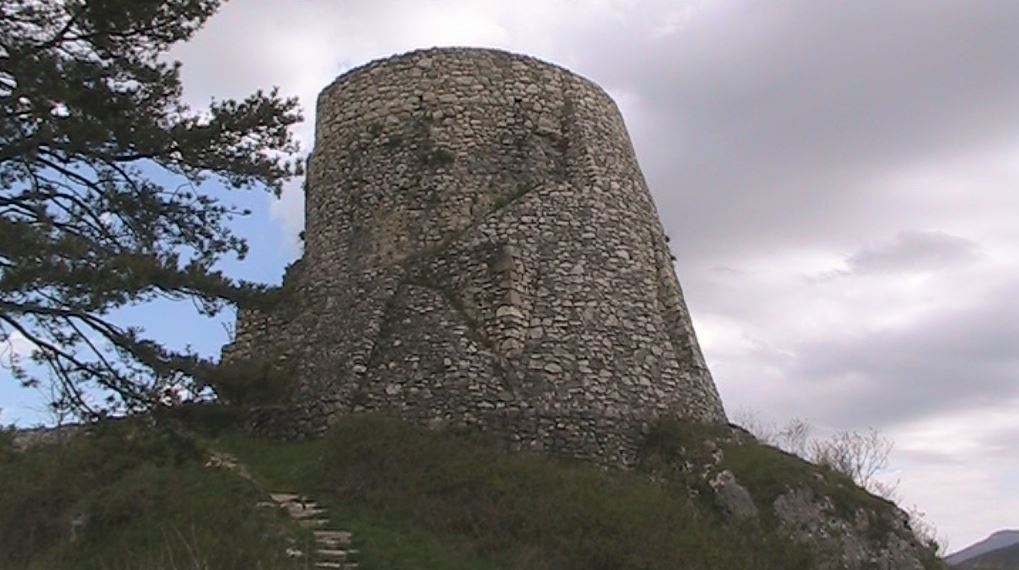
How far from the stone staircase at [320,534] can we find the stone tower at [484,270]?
8.10 ft

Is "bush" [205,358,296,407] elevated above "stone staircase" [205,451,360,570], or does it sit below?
above

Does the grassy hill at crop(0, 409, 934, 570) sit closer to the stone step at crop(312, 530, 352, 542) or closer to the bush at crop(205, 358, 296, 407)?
the stone step at crop(312, 530, 352, 542)

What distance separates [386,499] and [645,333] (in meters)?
5.60

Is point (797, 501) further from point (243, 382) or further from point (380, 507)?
point (243, 382)

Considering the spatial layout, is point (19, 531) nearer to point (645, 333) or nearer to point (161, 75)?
point (161, 75)

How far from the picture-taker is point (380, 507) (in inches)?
536

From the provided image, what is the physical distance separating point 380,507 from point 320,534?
3.86ft

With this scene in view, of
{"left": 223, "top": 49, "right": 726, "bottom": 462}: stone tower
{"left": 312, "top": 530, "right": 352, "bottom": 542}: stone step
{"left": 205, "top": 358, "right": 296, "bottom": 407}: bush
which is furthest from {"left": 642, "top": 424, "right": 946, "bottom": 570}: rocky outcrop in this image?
{"left": 205, "top": 358, "right": 296, "bottom": 407}: bush

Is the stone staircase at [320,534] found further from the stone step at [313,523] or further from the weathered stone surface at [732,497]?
the weathered stone surface at [732,497]

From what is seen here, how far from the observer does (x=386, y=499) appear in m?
13.7

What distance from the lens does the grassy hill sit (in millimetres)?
11961

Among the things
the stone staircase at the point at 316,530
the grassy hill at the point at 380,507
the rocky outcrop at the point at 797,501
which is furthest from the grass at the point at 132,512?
the rocky outcrop at the point at 797,501

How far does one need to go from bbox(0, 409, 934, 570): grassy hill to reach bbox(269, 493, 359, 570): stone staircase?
17 centimetres

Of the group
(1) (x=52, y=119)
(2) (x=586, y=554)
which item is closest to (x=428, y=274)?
(2) (x=586, y=554)
